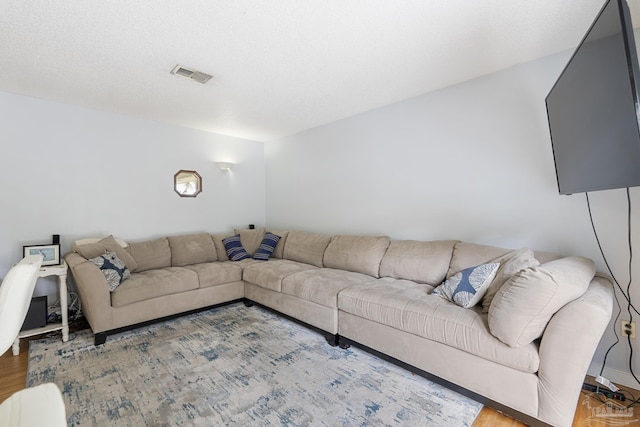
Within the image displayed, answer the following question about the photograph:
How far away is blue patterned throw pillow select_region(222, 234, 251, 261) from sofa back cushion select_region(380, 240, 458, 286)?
2.00 m

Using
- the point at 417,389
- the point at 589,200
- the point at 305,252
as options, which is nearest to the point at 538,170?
the point at 589,200

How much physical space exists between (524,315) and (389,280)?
4.26ft

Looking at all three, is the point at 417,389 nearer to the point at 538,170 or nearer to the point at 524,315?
the point at 524,315

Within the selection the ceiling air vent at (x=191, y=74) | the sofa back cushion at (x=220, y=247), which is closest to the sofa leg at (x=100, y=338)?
the sofa back cushion at (x=220, y=247)

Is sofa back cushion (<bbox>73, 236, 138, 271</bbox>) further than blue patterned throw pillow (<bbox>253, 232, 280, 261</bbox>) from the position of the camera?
No

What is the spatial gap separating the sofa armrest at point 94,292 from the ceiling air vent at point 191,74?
6.08ft

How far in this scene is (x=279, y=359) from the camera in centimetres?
233

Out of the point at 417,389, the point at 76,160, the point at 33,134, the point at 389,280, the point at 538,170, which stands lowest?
the point at 417,389

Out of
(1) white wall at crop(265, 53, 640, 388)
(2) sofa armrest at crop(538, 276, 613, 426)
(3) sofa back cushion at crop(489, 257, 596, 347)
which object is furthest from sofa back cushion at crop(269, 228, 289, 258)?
(2) sofa armrest at crop(538, 276, 613, 426)

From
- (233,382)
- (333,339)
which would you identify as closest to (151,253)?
(233,382)

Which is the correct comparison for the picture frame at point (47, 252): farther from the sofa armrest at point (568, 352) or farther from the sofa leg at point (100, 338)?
the sofa armrest at point (568, 352)

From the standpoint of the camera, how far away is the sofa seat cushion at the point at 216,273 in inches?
130

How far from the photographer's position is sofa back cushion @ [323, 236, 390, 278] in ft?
9.94

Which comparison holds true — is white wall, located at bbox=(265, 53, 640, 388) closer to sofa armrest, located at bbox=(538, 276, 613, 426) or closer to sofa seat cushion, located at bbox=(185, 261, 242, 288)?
sofa armrest, located at bbox=(538, 276, 613, 426)
